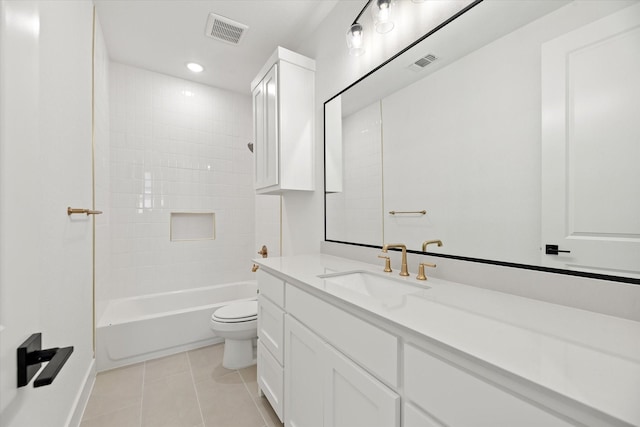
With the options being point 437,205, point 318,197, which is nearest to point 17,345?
point 437,205

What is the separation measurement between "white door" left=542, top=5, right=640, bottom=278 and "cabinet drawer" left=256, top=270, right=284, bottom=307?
1.09 m

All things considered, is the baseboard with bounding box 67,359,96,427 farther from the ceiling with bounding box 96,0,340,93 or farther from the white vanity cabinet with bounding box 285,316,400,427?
the ceiling with bounding box 96,0,340,93

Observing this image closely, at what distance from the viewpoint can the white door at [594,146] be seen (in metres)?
0.74

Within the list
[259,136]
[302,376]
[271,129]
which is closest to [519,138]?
[302,376]

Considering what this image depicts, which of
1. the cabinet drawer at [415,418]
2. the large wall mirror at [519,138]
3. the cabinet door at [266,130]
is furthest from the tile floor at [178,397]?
the cabinet door at [266,130]

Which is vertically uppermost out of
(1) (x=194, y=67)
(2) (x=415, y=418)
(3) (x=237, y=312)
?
(1) (x=194, y=67)

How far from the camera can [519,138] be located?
967 millimetres

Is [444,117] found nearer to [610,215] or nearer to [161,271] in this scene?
[610,215]

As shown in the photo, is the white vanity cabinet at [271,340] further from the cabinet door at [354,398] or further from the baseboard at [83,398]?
the baseboard at [83,398]

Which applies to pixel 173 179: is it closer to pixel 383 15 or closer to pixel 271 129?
pixel 271 129

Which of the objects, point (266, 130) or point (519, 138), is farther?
point (266, 130)

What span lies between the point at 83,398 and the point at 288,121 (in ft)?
7.08

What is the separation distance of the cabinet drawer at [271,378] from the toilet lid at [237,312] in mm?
483

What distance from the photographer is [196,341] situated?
8.13 ft
